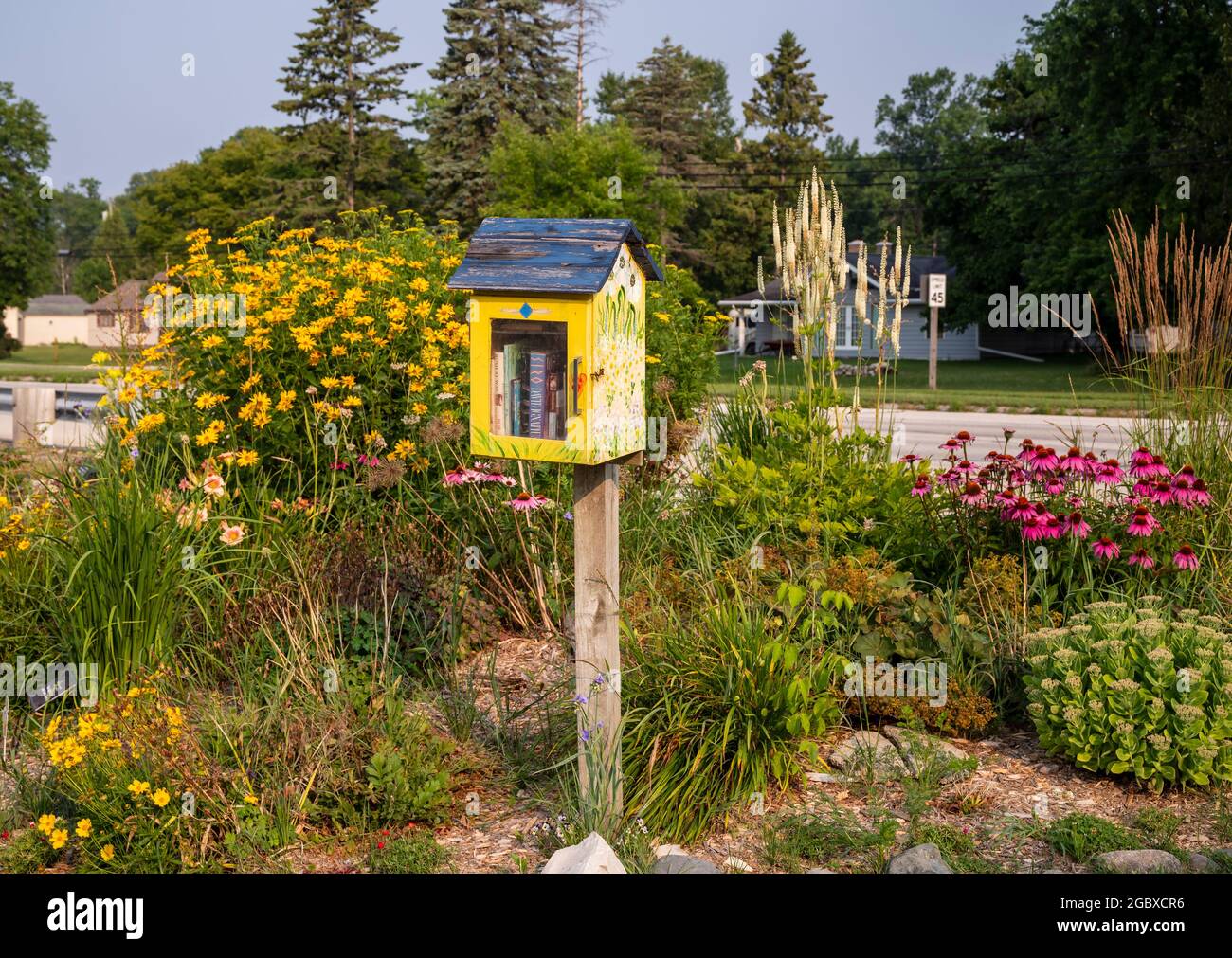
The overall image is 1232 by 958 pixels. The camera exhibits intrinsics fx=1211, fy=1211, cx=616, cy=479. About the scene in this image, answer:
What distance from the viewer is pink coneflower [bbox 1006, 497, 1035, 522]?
221 inches

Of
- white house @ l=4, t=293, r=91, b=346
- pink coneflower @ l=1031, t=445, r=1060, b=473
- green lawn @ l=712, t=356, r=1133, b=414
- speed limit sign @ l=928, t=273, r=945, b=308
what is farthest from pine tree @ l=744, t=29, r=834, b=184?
white house @ l=4, t=293, r=91, b=346

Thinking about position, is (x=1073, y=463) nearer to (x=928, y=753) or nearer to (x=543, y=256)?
(x=928, y=753)

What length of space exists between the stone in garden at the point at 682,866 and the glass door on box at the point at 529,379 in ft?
4.96

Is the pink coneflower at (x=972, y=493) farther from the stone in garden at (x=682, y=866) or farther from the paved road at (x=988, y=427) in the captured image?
the paved road at (x=988, y=427)

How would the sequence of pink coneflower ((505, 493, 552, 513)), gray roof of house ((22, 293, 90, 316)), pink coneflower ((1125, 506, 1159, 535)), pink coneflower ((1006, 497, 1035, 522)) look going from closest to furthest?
pink coneflower ((1125, 506, 1159, 535)) → pink coneflower ((1006, 497, 1035, 522)) → pink coneflower ((505, 493, 552, 513)) → gray roof of house ((22, 293, 90, 316))

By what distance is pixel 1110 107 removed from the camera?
2892cm

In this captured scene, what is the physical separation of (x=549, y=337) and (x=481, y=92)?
3772cm

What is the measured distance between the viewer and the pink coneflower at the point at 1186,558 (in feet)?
18.1

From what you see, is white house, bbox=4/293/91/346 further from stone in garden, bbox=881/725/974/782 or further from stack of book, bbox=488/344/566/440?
stone in garden, bbox=881/725/974/782

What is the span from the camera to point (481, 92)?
39.8 meters

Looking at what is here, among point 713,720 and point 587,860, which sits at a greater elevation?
point 713,720

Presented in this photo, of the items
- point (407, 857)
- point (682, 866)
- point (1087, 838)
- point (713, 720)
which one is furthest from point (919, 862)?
point (407, 857)

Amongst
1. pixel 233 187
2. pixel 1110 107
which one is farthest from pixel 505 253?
pixel 233 187

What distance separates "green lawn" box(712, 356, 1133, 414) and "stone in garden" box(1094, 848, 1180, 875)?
355 centimetres
